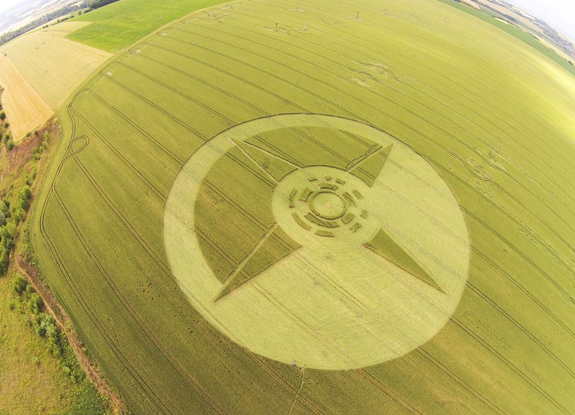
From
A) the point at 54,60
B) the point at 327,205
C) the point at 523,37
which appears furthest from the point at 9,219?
the point at 523,37

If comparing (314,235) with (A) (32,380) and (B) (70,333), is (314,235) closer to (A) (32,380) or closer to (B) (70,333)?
(B) (70,333)

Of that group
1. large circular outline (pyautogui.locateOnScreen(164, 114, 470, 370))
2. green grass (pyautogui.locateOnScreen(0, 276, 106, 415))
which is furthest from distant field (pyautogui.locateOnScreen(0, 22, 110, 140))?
green grass (pyautogui.locateOnScreen(0, 276, 106, 415))

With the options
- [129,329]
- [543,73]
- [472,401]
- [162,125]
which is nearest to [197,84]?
[162,125]

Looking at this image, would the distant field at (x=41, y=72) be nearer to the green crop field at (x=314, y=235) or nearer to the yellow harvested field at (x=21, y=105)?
the yellow harvested field at (x=21, y=105)

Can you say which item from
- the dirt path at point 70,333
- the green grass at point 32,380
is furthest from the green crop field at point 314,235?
the green grass at point 32,380

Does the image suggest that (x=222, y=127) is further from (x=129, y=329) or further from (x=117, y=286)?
(x=129, y=329)

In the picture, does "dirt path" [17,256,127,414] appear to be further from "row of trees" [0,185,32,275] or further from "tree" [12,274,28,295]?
"row of trees" [0,185,32,275]
